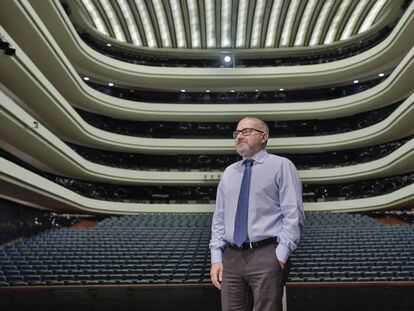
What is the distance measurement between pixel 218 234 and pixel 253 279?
423mm

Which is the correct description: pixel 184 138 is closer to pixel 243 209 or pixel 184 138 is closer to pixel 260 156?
pixel 260 156

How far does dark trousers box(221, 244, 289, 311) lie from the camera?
2520mm

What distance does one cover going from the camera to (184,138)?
103ft

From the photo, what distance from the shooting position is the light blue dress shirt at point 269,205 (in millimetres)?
2562

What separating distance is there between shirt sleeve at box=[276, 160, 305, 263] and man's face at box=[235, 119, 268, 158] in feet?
0.73

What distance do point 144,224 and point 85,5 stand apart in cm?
1579

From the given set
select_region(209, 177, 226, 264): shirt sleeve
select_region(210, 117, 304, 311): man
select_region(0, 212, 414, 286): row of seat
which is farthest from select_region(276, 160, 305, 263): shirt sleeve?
select_region(0, 212, 414, 286): row of seat

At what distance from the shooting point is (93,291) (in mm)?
6707

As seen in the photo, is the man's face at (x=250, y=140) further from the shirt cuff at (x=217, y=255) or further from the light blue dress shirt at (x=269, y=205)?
the shirt cuff at (x=217, y=255)

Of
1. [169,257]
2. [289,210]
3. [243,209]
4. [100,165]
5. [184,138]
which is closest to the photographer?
[289,210]

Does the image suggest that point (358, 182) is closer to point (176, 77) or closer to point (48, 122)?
point (176, 77)

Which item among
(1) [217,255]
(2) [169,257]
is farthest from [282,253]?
(2) [169,257]

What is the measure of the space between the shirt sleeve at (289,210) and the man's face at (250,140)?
0.22 metres

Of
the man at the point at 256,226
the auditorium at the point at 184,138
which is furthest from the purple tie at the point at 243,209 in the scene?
the auditorium at the point at 184,138
